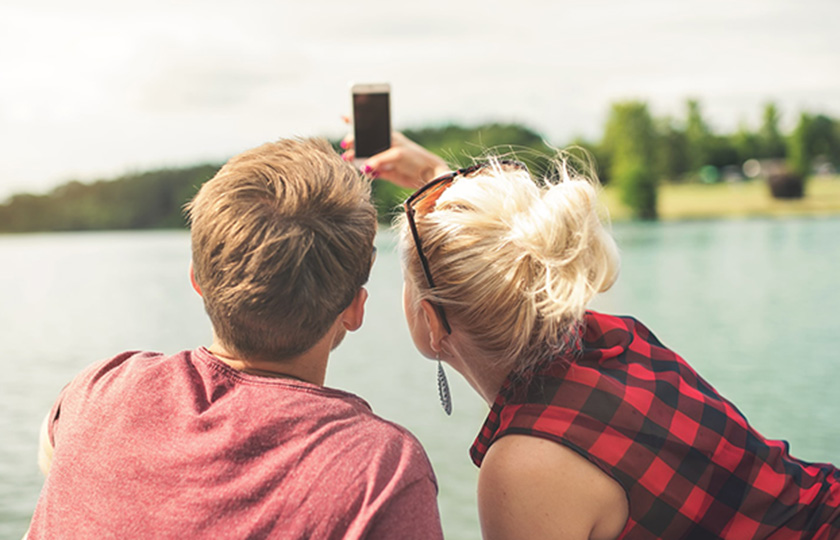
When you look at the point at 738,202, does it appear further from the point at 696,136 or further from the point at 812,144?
the point at 696,136

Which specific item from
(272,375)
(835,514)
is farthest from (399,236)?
(835,514)

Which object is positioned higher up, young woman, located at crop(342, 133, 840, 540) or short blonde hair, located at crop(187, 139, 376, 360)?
short blonde hair, located at crop(187, 139, 376, 360)

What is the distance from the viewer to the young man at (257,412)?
967 millimetres

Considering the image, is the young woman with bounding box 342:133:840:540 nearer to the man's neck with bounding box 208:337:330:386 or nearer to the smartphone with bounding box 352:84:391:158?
the man's neck with bounding box 208:337:330:386

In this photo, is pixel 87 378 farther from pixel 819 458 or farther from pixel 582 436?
pixel 819 458

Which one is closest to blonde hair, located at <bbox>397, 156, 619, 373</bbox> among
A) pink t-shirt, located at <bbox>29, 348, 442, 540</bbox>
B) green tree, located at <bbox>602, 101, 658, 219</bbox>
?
pink t-shirt, located at <bbox>29, 348, 442, 540</bbox>

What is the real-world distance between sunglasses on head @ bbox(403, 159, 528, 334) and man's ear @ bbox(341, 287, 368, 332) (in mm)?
229

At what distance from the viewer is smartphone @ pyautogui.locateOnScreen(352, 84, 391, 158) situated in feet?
6.89

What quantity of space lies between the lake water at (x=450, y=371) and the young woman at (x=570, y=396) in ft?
0.98

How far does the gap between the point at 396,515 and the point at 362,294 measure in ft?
1.12

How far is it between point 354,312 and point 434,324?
298 millimetres

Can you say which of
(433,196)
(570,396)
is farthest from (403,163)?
(570,396)

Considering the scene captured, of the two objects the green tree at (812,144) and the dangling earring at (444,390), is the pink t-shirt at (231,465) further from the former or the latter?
the green tree at (812,144)

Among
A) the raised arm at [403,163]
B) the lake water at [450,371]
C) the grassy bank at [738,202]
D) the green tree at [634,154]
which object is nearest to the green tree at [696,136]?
the green tree at [634,154]
